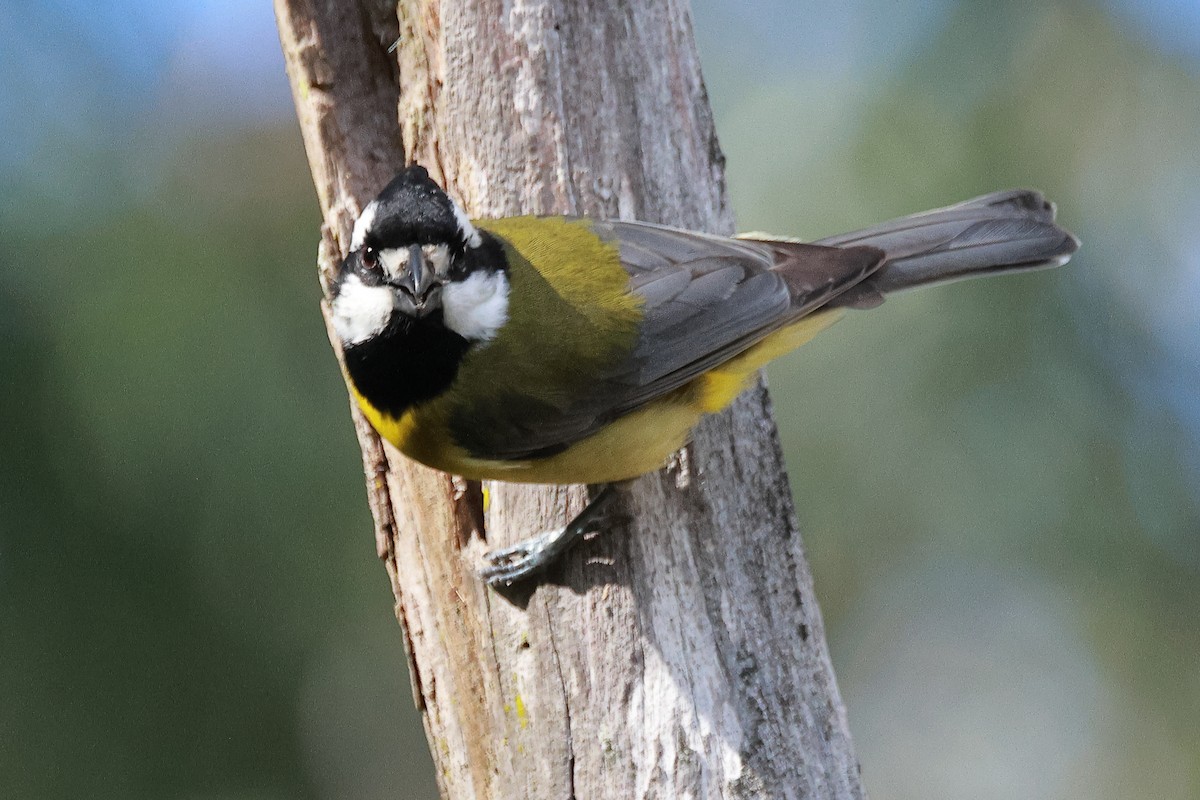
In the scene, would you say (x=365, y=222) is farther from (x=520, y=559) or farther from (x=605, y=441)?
(x=520, y=559)

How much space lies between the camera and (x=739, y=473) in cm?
285

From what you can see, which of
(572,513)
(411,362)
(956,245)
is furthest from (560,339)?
(956,245)

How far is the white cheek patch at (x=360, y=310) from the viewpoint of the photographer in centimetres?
255

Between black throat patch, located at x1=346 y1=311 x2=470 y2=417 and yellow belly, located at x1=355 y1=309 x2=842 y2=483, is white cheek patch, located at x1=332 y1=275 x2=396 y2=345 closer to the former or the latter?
black throat patch, located at x1=346 y1=311 x2=470 y2=417

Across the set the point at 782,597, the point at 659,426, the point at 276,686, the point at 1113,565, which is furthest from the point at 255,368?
the point at 1113,565

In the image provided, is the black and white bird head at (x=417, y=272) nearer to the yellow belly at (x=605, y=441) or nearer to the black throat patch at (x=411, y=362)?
the black throat patch at (x=411, y=362)

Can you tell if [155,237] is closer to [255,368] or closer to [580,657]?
[255,368]

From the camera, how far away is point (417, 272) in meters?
2.47

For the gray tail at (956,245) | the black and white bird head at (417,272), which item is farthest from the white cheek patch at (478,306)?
the gray tail at (956,245)

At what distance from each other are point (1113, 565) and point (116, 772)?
13.9 feet

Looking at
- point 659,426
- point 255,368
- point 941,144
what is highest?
point 941,144

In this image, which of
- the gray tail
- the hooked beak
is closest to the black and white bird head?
the hooked beak

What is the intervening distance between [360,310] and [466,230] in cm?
31

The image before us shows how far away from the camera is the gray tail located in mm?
2986
